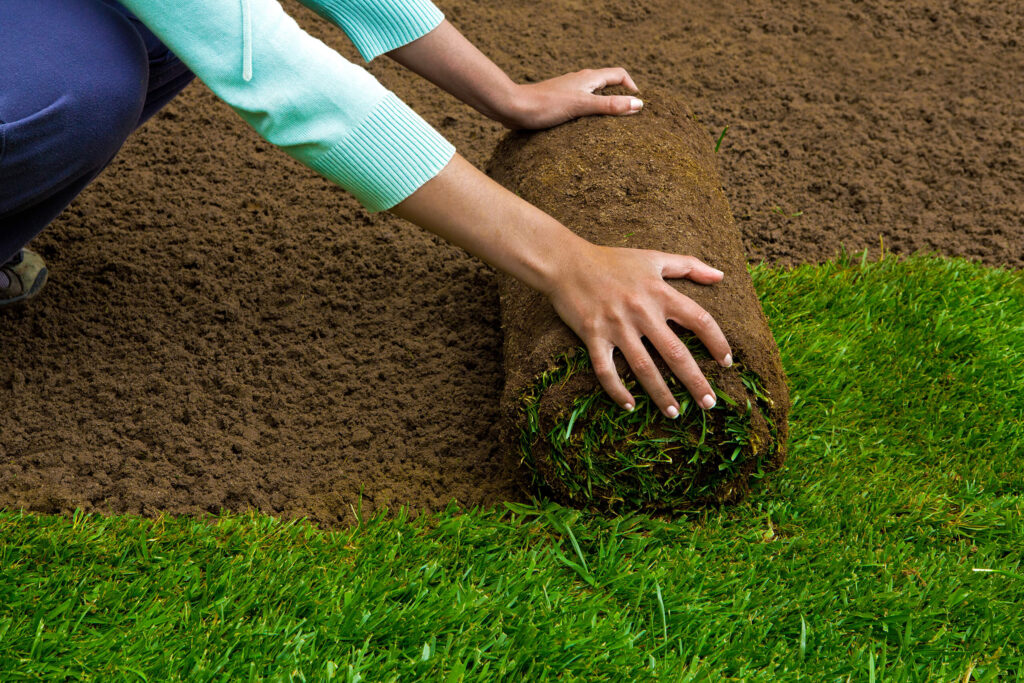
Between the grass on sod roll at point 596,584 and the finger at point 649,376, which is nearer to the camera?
the grass on sod roll at point 596,584

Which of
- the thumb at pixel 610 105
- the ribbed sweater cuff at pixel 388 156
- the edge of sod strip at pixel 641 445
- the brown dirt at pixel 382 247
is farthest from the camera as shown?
the thumb at pixel 610 105

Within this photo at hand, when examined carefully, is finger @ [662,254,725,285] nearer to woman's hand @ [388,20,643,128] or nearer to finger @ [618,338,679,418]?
finger @ [618,338,679,418]

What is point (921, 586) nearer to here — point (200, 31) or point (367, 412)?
point (367, 412)

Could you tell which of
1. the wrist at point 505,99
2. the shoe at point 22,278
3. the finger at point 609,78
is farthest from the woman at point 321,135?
the finger at point 609,78

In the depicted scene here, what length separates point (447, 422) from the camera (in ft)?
7.89

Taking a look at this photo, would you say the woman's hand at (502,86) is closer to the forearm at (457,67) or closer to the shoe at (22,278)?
the forearm at (457,67)

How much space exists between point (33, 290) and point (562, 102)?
1.60m

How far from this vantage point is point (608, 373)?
6.25ft

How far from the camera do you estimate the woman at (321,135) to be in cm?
163

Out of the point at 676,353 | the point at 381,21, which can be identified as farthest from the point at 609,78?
the point at 676,353

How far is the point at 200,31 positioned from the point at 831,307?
1989 mm

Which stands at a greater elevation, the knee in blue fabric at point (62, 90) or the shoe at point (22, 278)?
the knee in blue fabric at point (62, 90)

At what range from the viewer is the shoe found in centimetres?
255

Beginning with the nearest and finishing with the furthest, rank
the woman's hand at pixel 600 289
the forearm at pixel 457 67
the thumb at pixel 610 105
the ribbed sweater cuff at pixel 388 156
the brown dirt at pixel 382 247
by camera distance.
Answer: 1. the ribbed sweater cuff at pixel 388 156
2. the woman's hand at pixel 600 289
3. the brown dirt at pixel 382 247
4. the forearm at pixel 457 67
5. the thumb at pixel 610 105
